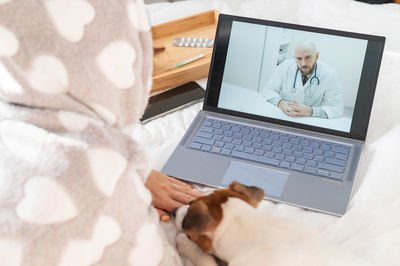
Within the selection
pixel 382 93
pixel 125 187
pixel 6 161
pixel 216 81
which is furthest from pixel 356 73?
pixel 6 161

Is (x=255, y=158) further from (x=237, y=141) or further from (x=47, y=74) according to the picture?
(x=47, y=74)

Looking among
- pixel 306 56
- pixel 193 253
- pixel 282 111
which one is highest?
pixel 306 56

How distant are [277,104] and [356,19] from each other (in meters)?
0.49

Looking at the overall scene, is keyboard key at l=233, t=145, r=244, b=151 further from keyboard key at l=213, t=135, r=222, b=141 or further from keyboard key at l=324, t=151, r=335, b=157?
keyboard key at l=324, t=151, r=335, b=157

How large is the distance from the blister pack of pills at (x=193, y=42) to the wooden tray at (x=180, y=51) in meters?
0.02

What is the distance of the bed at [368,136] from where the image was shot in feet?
2.65

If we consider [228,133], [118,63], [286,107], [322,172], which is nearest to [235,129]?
[228,133]

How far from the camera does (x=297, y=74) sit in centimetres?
105

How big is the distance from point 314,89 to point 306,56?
80 millimetres

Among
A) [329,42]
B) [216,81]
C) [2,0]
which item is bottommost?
[216,81]

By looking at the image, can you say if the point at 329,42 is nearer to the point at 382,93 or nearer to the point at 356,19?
the point at 382,93

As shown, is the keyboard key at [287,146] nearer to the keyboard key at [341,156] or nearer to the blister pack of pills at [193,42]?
the keyboard key at [341,156]

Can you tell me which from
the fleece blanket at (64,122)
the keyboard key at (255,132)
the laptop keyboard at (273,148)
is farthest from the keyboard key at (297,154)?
the fleece blanket at (64,122)

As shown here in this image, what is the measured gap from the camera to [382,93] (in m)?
1.19
